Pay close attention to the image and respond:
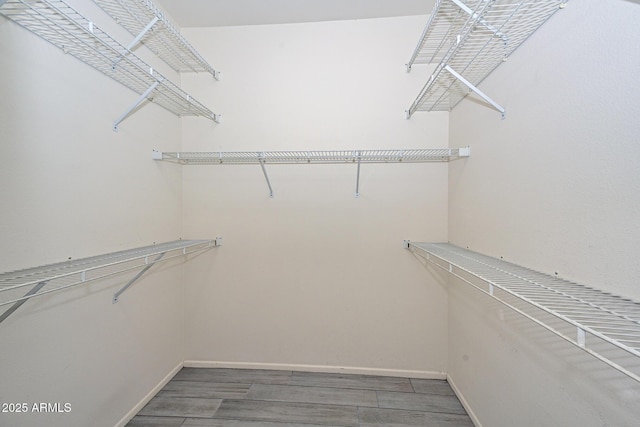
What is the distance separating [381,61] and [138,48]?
5.23 feet

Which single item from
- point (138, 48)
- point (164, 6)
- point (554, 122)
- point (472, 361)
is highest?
point (164, 6)

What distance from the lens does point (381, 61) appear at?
177 cm

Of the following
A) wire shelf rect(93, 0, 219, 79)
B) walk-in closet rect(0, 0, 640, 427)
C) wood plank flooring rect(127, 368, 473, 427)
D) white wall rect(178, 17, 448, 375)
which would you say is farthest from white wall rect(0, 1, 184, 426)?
white wall rect(178, 17, 448, 375)

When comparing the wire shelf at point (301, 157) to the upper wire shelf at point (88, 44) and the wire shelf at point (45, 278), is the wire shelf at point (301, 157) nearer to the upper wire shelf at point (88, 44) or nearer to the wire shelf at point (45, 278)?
the upper wire shelf at point (88, 44)

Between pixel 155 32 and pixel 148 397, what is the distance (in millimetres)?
2280

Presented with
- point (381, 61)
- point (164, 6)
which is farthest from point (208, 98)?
point (381, 61)

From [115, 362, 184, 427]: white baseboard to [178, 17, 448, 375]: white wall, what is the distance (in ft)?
0.40

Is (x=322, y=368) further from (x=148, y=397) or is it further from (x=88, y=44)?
(x=88, y=44)

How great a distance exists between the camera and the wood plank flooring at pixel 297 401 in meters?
1.41

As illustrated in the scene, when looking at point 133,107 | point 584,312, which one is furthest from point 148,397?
point 584,312

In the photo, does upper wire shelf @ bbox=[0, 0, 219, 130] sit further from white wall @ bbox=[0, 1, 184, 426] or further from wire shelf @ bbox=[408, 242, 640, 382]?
wire shelf @ bbox=[408, 242, 640, 382]

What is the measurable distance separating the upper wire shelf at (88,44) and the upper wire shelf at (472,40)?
1.40 metres

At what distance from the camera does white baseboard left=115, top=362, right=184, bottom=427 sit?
53.8 inches

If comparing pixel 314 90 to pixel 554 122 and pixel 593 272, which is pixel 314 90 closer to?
pixel 554 122
